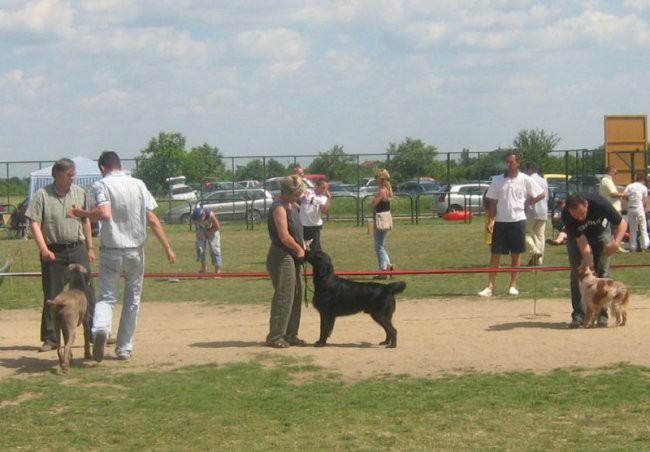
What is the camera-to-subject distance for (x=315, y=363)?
9.21 meters

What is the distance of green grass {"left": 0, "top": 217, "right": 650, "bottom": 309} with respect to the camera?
14570mm

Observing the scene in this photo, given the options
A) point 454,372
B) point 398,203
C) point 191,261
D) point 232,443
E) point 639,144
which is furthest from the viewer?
point 398,203

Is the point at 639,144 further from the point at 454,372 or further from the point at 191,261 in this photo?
the point at 454,372

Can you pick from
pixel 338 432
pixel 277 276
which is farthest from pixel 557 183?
pixel 338 432

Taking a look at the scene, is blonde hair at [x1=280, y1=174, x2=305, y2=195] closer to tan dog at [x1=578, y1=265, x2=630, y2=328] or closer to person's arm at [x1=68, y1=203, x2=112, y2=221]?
person's arm at [x1=68, y1=203, x2=112, y2=221]

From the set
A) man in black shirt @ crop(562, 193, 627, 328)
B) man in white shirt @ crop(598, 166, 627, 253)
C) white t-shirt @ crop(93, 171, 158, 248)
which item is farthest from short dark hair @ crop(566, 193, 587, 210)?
man in white shirt @ crop(598, 166, 627, 253)

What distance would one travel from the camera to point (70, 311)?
9039 mm

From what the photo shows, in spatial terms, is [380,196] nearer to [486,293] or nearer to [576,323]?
[486,293]

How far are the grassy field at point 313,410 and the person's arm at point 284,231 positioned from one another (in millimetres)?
989

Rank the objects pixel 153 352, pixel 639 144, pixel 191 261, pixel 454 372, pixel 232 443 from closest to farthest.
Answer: pixel 232 443 < pixel 454 372 < pixel 153 352 < pixel 191 261 < pixel 639 144

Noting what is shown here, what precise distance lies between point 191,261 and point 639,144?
12.7 meters

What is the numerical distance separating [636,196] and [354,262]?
530 cm

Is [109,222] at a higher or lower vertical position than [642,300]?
higher

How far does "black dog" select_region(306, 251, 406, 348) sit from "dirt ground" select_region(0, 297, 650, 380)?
303 millimetres
